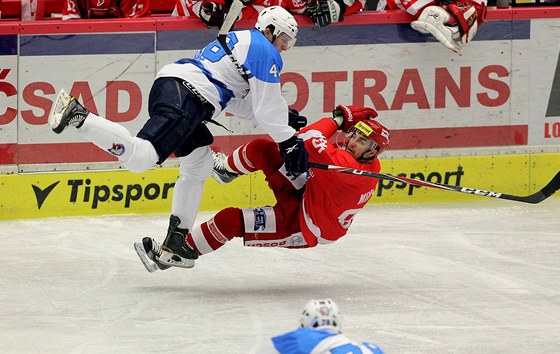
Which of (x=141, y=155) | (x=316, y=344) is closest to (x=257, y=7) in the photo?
(x=141, y=155)

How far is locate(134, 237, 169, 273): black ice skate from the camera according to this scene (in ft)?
20.4

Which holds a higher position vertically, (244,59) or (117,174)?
(244,59)

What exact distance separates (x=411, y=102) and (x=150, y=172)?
5.41 ft

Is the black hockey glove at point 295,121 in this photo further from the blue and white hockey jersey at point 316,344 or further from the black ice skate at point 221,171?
the blue and white hockey jersey at point 316,344

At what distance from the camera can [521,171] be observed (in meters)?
8.33

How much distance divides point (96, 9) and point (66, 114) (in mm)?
2423

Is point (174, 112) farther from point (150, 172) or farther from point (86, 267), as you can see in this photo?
point (150, 172)

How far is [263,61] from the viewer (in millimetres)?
6004

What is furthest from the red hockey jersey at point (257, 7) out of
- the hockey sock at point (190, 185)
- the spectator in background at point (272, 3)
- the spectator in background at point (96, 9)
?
the hockey sock at point (190, 185)

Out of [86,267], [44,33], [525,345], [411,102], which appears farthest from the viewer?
[411,102]

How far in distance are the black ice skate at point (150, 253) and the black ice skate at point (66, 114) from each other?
74 centimetres

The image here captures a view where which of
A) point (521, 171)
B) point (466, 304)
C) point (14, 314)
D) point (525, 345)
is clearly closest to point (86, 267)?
point (14, 314)

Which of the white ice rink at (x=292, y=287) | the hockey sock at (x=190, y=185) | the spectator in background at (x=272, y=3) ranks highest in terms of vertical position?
the spectator in background at (x=272, y=3)

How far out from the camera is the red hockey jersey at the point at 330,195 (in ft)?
19.8
